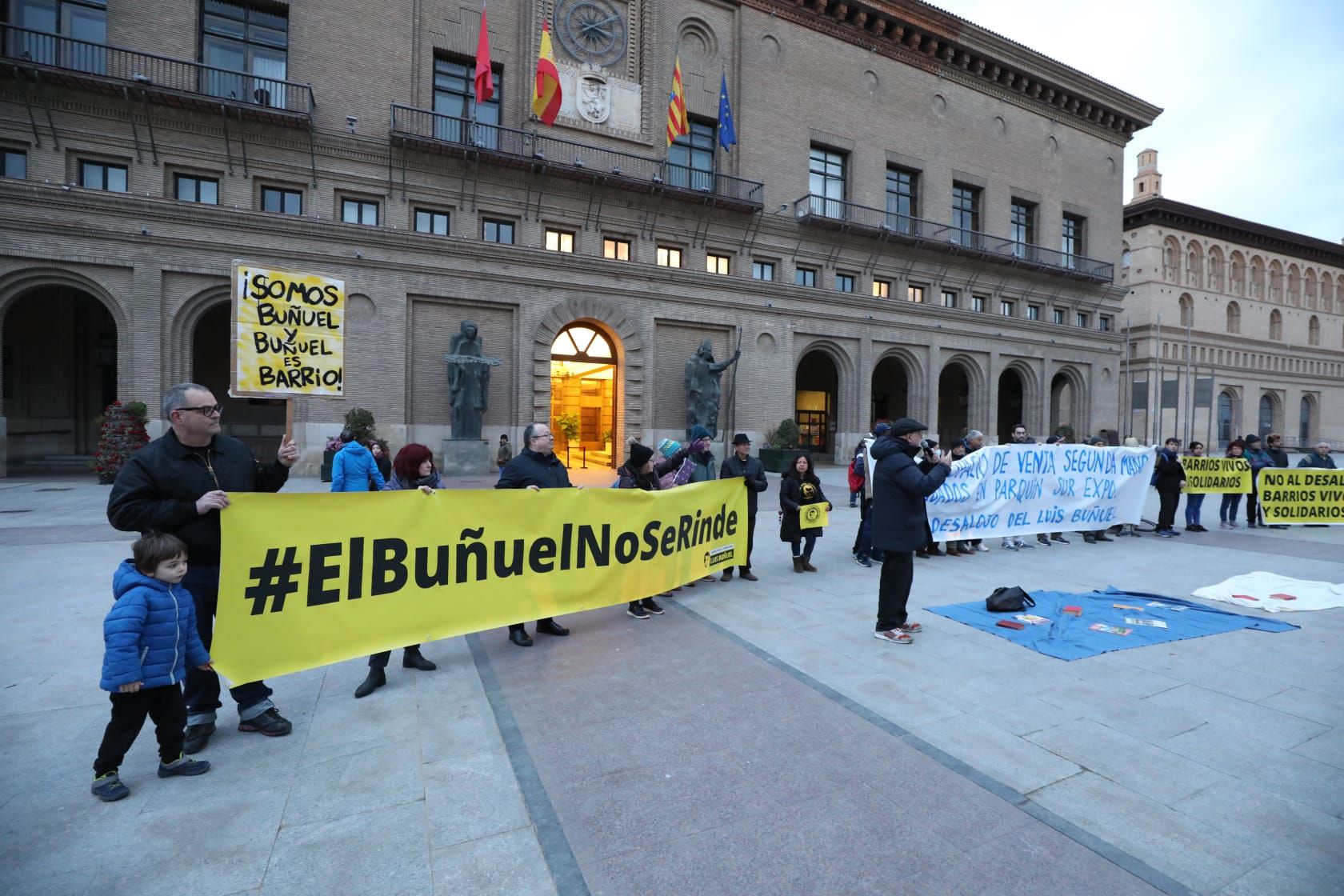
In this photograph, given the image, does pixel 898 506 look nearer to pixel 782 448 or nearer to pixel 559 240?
pixel 782 448

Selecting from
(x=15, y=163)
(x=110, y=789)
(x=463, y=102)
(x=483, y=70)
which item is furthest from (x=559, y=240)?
(x=110, y=789)

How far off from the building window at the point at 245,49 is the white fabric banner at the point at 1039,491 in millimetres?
21817

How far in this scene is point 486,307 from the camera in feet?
70.1

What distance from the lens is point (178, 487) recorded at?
3.49 m

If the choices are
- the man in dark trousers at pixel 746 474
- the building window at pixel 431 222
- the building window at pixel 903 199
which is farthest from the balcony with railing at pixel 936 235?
the man in dark trousers at pixel 746 474

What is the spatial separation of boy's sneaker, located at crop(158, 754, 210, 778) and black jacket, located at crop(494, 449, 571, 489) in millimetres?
2760

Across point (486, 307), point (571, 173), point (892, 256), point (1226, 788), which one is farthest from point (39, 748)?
point (892, 256)

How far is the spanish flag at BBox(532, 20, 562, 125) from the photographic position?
19281 millimetres

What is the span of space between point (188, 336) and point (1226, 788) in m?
24.1

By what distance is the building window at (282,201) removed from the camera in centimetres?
1916

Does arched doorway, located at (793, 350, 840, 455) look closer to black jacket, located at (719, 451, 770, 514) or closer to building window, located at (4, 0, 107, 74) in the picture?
black jacket, located at (719, 451, 770, 514)

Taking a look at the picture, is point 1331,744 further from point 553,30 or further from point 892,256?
point 892,256

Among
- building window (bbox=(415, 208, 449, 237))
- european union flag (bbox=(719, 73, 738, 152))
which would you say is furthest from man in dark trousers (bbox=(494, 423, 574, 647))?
european union flag (bbox=(719, 73, 738, 152))

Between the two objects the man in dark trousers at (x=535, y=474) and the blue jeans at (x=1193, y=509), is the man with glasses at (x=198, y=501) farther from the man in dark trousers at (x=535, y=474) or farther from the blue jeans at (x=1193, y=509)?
the blue jeans at (x=1193, y=509)
